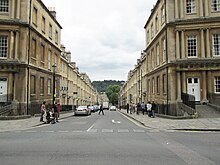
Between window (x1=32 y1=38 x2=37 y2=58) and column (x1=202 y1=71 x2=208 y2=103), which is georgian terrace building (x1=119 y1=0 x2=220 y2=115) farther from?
window (x1=32 y1=38 x2=37 y2=58)

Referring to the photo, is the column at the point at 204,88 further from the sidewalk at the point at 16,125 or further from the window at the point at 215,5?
the sidewalk at the point at 16,125

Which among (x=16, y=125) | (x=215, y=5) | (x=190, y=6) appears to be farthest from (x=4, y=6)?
(x=215, y=5)

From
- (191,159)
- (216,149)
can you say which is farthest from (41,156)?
(216,149)

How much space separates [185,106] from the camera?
25.3 meters

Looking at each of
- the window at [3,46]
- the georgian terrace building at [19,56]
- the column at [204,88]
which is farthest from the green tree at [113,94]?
the window at [3,46]

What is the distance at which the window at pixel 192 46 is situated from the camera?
2850 cm

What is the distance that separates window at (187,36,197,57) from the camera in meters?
28.5

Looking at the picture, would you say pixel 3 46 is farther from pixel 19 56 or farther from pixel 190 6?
pixel 190 6

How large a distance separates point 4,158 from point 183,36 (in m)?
24.7

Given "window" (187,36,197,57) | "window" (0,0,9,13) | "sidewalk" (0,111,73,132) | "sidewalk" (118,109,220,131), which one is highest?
"window" (0,0,9,13)

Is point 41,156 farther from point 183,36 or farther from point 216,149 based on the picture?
point 183,36

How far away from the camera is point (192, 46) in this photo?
28.5m

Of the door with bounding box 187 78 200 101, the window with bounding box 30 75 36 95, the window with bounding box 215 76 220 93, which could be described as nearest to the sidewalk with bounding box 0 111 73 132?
the window with bounding box 30 75 36 95

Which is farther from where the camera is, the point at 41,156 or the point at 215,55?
the point at 215,55
